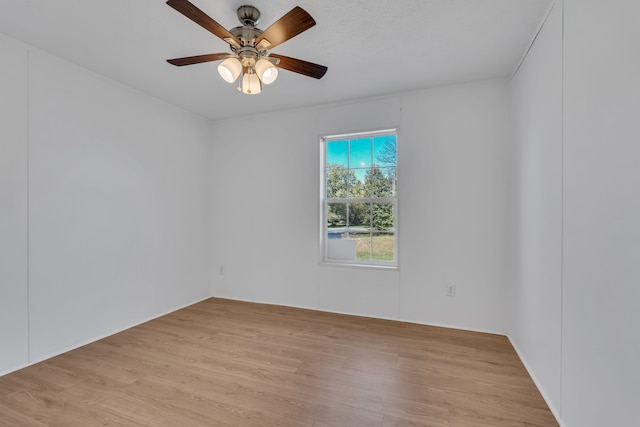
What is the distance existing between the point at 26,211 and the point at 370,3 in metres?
3.06

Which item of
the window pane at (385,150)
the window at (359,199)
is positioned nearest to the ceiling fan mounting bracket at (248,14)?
the window at (359,199)

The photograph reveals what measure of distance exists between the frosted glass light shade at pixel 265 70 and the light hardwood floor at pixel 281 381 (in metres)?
2.13

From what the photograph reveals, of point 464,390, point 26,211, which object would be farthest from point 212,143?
point 464,390

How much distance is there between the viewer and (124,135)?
9.89 ft

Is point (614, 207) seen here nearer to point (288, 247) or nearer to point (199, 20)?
point (199, 20)

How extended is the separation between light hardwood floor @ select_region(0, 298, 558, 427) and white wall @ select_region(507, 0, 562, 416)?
0.27m

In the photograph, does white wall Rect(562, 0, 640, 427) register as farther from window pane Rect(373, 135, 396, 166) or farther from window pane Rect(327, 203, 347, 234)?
window pane Rect(327, 203, 347, 234)

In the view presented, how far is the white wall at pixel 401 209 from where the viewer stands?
292cm

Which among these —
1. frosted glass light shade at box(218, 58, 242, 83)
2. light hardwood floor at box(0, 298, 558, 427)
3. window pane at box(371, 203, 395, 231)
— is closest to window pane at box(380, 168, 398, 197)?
window pane at box(371, 203, 395, 231)

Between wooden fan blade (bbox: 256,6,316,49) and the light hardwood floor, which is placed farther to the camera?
the light hardwood floor

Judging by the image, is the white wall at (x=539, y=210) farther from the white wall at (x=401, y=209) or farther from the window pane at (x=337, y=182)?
the window pane at (x=337, y=182)

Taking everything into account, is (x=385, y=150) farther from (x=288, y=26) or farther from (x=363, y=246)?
(x=288, y=26)

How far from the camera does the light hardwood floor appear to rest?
171cm

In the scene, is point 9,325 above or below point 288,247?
below
